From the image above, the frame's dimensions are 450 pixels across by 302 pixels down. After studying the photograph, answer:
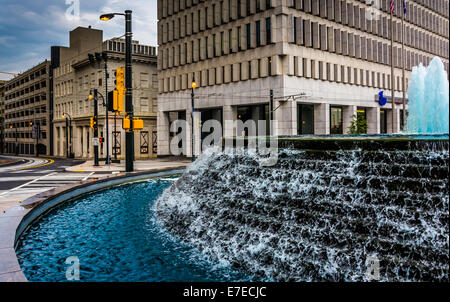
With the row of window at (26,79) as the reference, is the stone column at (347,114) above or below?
below

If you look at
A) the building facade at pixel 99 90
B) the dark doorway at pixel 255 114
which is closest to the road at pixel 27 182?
the dark doorway at pixel 255 114

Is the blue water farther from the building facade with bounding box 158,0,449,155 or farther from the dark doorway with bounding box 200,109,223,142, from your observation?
the dark doorway with bounding box 200,109,223,142

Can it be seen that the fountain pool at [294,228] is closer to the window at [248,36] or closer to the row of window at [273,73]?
the row of window at [273,73]

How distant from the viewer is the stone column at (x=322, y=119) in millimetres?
40406

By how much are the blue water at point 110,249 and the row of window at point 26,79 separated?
78.6 metres

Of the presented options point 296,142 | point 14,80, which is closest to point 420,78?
point 296,142

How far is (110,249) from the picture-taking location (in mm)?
7195

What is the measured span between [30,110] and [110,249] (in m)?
92.3

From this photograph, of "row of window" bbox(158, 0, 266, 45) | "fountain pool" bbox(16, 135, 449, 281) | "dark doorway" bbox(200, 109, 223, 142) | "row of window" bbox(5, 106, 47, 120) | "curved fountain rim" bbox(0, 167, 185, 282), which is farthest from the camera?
"row of window" bbox(5, 106, 47, 120)

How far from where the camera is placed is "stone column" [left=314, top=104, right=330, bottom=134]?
4041 cm

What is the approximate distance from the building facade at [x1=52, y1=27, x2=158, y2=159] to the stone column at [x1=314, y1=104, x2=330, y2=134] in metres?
25.7

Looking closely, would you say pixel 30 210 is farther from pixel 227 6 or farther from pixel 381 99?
pixel 381 99

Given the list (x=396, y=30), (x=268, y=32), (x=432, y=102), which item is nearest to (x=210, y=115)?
(x=268, y=32)

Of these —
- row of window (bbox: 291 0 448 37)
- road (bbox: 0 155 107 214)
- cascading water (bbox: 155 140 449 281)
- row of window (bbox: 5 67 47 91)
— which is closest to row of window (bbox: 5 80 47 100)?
row of window (bbox: 5 67 47 91)
